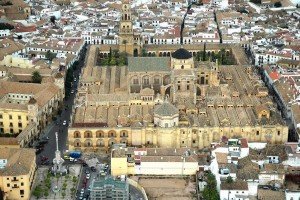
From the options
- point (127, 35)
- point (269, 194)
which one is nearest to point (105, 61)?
point (127, 35)

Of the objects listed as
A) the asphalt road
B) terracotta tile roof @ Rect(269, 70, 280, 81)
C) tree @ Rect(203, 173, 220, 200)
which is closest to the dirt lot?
tree @ Rect(203, 173, 220, 200)

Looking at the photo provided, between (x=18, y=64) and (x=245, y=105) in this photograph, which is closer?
(x=245, y=105)

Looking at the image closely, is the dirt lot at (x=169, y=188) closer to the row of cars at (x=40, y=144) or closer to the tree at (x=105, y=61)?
the row of cars at (x=40, y=144)

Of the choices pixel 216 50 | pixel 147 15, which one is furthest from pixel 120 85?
pixel 147 15

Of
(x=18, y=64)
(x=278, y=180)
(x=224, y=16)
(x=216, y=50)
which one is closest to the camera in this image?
(x=278, y=180)

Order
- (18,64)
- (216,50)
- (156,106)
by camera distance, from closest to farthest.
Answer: (156,106)
(18,64)
(216,50)

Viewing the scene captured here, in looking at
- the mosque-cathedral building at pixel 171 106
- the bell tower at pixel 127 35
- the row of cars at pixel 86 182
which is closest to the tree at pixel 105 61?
the bell tower at pixel 127 35

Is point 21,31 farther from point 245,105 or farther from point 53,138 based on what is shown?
point 245,105
